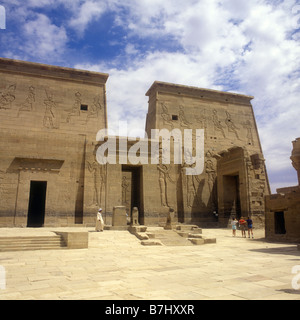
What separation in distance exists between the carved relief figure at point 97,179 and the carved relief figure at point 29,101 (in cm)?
509

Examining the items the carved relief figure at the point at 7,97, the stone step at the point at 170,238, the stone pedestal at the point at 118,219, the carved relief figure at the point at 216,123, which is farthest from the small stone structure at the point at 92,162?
the stone step at the point at 170,238

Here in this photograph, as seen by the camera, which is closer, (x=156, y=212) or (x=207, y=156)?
(x=156, y=212)

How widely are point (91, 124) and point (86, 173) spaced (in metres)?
3.43

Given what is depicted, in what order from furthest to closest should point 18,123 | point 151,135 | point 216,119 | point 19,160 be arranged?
point 216,119, point 151,135, point 18,123, point 19,160

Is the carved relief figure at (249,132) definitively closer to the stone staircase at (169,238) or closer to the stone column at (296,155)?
the stone column at (296,155)

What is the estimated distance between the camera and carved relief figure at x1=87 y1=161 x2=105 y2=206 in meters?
16.2

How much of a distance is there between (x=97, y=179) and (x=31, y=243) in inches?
315

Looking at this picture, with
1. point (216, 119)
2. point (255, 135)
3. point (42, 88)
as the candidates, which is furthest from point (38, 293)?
point (255, 135)

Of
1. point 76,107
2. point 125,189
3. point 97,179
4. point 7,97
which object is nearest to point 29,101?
point 7,97

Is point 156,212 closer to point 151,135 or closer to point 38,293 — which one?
point 151,135

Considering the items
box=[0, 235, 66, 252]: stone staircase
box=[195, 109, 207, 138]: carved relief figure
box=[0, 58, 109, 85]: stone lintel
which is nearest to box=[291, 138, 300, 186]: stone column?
box=[195, 109, 207, 138]: carved relief figure

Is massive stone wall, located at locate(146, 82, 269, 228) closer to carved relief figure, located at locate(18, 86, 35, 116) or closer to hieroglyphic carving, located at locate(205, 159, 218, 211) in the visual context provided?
hieroglyphic carving, located at locate(205, 159, 218, 211)

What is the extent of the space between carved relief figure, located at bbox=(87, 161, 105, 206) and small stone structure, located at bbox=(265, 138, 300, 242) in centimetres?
887
